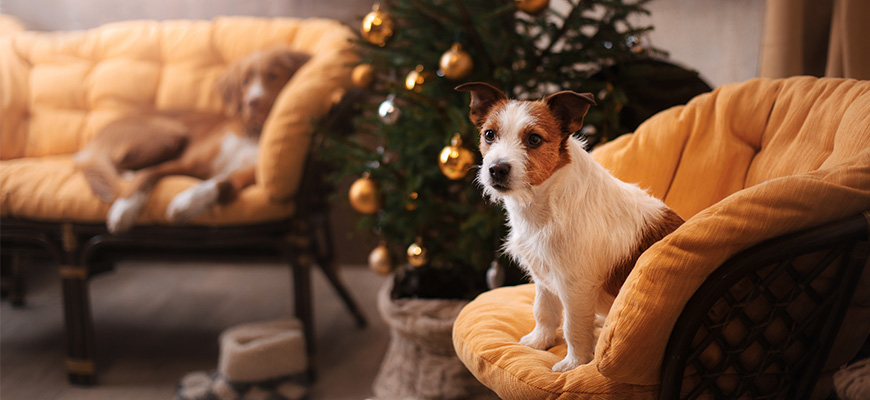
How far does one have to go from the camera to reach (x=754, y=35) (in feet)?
6.26

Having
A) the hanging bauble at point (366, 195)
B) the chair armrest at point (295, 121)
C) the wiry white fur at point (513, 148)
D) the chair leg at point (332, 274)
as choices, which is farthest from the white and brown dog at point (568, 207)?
the chair leg at point (332, 274)

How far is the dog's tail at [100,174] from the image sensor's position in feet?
6.68

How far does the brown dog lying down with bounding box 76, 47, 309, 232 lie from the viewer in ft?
6.64

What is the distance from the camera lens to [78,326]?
2049 millimetres

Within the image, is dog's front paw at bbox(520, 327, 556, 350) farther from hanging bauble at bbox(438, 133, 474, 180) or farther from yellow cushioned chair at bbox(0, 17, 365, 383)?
yellow cushioned chair at bbox(0, 17, 365, 383)

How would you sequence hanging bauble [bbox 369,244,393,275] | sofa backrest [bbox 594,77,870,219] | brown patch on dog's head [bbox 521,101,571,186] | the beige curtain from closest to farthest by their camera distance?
brown patch on dog's head [bbox 521,101,571,186], sofa backrest [bbox 594,77,870,219], the beige curtain, hanging bauble [bbox 369,244,393,275]

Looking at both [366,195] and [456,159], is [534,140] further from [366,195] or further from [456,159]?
[366,195]

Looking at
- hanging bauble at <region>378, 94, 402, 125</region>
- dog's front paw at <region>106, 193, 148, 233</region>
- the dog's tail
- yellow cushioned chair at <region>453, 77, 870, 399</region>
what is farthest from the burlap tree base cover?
the dog's tail

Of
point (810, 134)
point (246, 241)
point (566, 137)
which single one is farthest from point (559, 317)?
point (246, 241)

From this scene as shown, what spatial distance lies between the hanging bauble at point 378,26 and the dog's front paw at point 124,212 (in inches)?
37.0

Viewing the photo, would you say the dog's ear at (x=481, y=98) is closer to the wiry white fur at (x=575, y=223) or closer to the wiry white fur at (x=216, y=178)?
the wiry white fur at (x=575, y=223)

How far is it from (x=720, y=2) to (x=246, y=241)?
1766mm

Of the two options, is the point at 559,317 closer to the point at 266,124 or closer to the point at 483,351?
the point at 483,351

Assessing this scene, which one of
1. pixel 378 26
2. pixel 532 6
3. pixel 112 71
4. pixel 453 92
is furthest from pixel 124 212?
pixel 532 6
